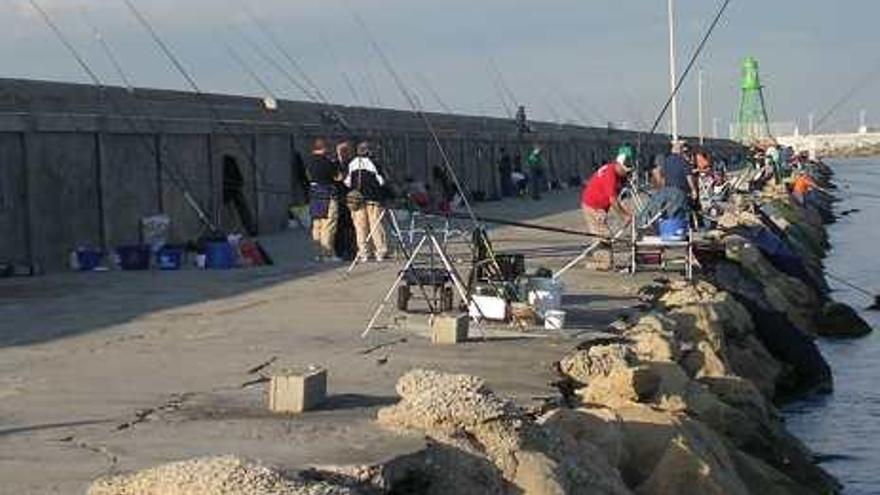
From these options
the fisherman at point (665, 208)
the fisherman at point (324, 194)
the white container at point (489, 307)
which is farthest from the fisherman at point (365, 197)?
the white container at point (489, 307)

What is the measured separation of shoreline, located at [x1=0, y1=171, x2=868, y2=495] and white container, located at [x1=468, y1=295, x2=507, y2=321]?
573 mm

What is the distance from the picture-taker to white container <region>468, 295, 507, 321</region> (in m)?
12.1

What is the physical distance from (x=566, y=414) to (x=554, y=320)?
4.12 meters

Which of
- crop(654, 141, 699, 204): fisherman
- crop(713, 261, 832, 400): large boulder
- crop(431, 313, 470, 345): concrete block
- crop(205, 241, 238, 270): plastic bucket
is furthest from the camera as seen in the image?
crop(654, 141, 699, 204): fisherman

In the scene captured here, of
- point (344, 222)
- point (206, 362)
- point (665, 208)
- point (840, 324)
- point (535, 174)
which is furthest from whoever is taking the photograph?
point (535, 174)

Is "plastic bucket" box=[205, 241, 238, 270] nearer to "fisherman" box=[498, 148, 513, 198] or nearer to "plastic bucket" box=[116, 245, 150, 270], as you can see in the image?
"plastic bucket" box=[116, 245, 150, 270]

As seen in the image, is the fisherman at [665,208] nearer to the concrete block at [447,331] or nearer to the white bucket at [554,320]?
the white bucket at [554,320]

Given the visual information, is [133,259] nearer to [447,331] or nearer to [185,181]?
[185,181]

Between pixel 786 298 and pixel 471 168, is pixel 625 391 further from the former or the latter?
pixel 471 168

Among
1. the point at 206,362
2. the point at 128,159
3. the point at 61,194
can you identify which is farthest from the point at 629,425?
the point at 128,159

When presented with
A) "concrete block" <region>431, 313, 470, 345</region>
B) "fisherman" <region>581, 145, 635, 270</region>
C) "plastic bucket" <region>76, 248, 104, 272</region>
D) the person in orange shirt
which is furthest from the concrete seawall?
the person in orange shirt

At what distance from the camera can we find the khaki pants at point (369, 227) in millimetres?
17812

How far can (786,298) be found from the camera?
20609 mm

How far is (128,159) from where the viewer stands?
68.0 ft
